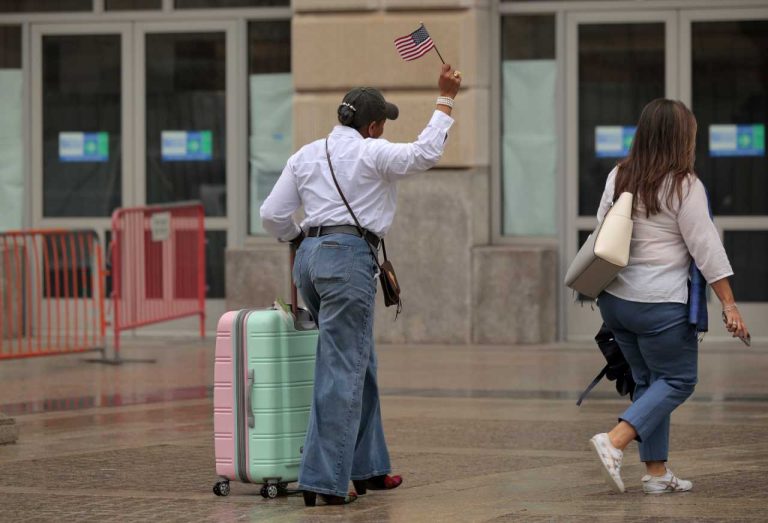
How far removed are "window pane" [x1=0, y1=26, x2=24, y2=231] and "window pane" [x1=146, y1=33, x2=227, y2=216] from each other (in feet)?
4.24

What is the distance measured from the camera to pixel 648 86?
567 inches

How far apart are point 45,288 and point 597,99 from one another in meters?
5.19

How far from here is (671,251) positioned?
688 cm

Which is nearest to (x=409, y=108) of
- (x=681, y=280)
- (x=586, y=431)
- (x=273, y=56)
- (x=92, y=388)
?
(x=273, y=56)

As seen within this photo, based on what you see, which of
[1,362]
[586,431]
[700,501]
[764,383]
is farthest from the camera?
[1,362]

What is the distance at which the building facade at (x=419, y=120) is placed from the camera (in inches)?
549

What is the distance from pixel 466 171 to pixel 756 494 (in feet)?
24.1

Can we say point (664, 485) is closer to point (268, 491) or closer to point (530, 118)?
point (268, 491)

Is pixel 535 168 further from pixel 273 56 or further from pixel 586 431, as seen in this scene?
pixel 586 431

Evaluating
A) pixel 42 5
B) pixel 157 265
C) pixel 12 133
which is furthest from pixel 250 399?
pixel 42 5

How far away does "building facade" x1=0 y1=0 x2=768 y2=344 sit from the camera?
1394cm

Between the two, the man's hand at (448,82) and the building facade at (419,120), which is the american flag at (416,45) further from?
the building facade at (419,120)

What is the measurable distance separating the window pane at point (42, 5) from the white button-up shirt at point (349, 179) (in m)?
9.19

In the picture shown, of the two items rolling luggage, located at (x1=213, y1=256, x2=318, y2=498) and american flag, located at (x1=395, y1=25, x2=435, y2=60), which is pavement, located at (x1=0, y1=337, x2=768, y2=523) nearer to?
rolling luggage, located at (x1=213, y1=256, x2=318, y2=498)
